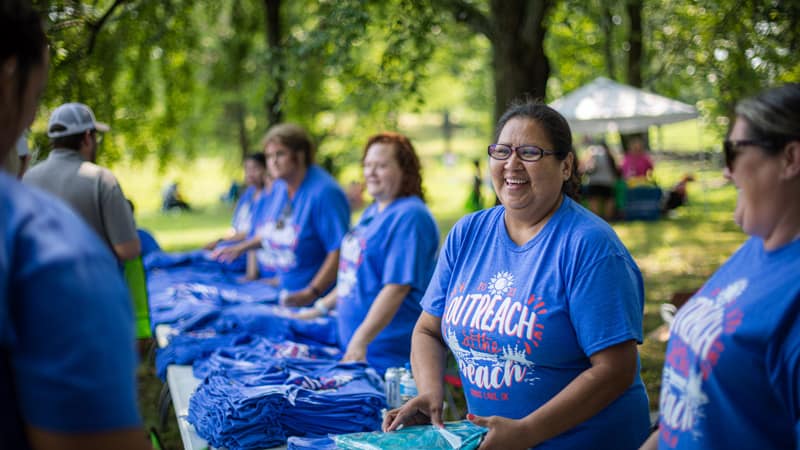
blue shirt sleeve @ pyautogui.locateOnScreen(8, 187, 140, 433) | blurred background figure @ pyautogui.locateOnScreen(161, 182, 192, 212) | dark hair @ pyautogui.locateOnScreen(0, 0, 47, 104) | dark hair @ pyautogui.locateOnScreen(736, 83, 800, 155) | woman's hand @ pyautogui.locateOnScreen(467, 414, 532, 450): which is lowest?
blurred background figure @ pyautogui.locateOnScreen(161, 182, 192, 212)

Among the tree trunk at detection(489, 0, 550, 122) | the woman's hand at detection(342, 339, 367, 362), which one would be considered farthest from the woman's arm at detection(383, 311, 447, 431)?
the tree trunk at detection(489, 0, 550, 122)

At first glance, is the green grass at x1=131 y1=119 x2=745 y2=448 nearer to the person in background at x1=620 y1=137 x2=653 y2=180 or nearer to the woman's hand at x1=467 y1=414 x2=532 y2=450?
the person in background at x1=620 y1=137 x2=653 y2=180

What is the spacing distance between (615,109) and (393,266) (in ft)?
33.2

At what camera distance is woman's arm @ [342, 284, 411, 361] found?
367 centimetres

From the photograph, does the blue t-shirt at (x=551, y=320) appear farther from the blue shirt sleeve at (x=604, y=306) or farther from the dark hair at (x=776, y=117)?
the dark hair at (x=776, y=117)

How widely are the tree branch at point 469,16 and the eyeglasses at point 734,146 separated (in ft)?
12.5

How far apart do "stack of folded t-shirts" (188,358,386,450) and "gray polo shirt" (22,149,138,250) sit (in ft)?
3.10

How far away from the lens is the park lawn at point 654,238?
6156 mm

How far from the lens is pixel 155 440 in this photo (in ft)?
12.2

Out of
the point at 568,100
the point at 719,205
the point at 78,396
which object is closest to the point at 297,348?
the point at 78,396

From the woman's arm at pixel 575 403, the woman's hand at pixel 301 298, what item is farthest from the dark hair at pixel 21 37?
the woman's hand at pixel 301 298

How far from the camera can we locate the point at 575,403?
216 cm

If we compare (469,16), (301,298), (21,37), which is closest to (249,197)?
(301,298)

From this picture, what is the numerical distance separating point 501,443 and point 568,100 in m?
11.8
